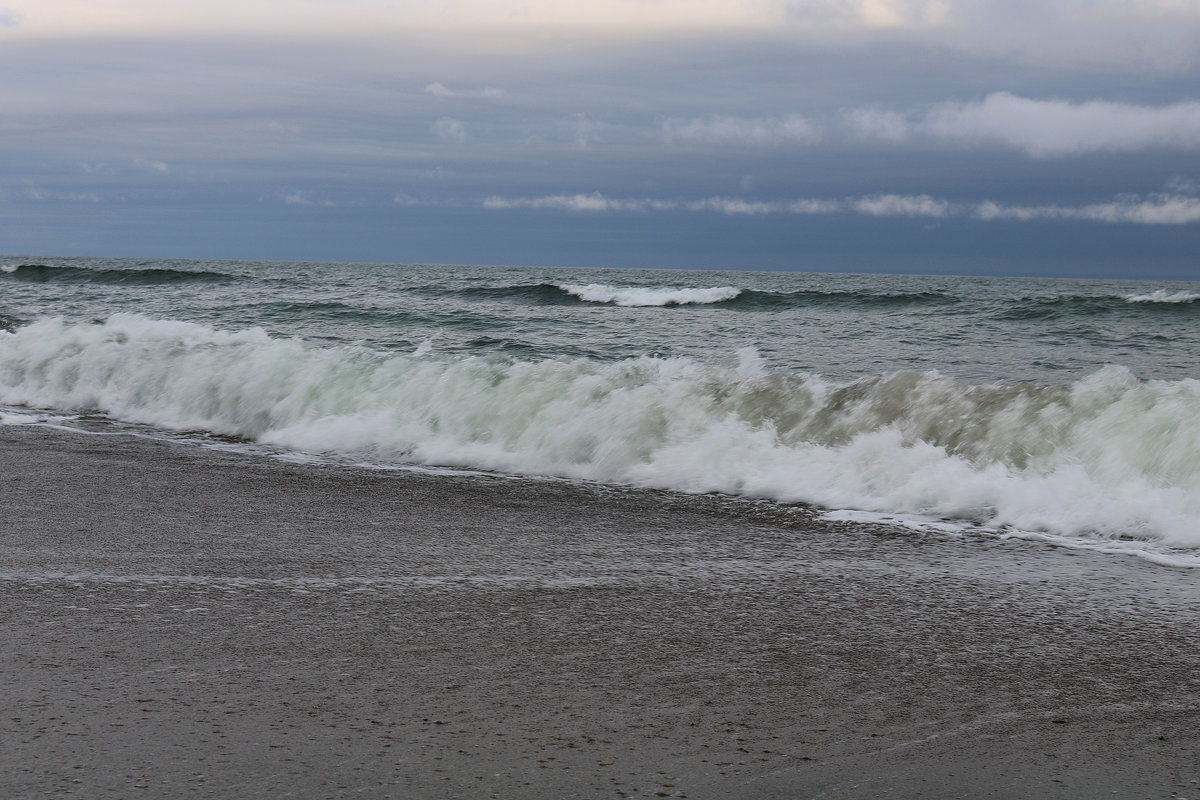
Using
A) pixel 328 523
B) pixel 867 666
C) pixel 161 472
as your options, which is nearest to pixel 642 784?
pixel 867 666

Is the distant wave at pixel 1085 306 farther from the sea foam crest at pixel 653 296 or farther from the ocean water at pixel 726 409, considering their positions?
the sea foam crest at pixel 653 296

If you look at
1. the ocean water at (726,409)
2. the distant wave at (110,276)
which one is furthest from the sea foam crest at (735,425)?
the distant wave at (110,276)

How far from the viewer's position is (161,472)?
6.57 metres

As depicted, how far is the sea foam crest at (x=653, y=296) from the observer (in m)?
24.8

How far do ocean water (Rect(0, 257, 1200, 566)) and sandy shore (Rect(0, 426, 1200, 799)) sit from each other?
0.89 m

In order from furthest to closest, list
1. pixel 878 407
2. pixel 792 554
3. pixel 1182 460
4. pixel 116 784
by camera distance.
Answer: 1. pixel 878 407
2. pixel 1182 460
3. pixel 792 554
4. pixel 116 784

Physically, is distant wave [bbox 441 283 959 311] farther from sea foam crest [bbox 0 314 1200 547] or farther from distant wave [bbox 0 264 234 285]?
sea foam crest [bbox 0 314 1200 547]

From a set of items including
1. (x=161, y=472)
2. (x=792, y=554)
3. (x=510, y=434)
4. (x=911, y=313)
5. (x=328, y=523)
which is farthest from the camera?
(x=911, y=313)

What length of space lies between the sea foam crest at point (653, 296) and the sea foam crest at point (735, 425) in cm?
1501

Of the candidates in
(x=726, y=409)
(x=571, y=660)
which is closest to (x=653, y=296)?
(x=726, y=409)

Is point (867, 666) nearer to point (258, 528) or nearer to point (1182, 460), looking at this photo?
point (258, 528)

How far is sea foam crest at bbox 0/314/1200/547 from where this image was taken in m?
5.83

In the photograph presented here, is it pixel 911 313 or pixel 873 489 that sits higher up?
pixel 911 313

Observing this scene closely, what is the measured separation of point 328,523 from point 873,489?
10.1 ft
